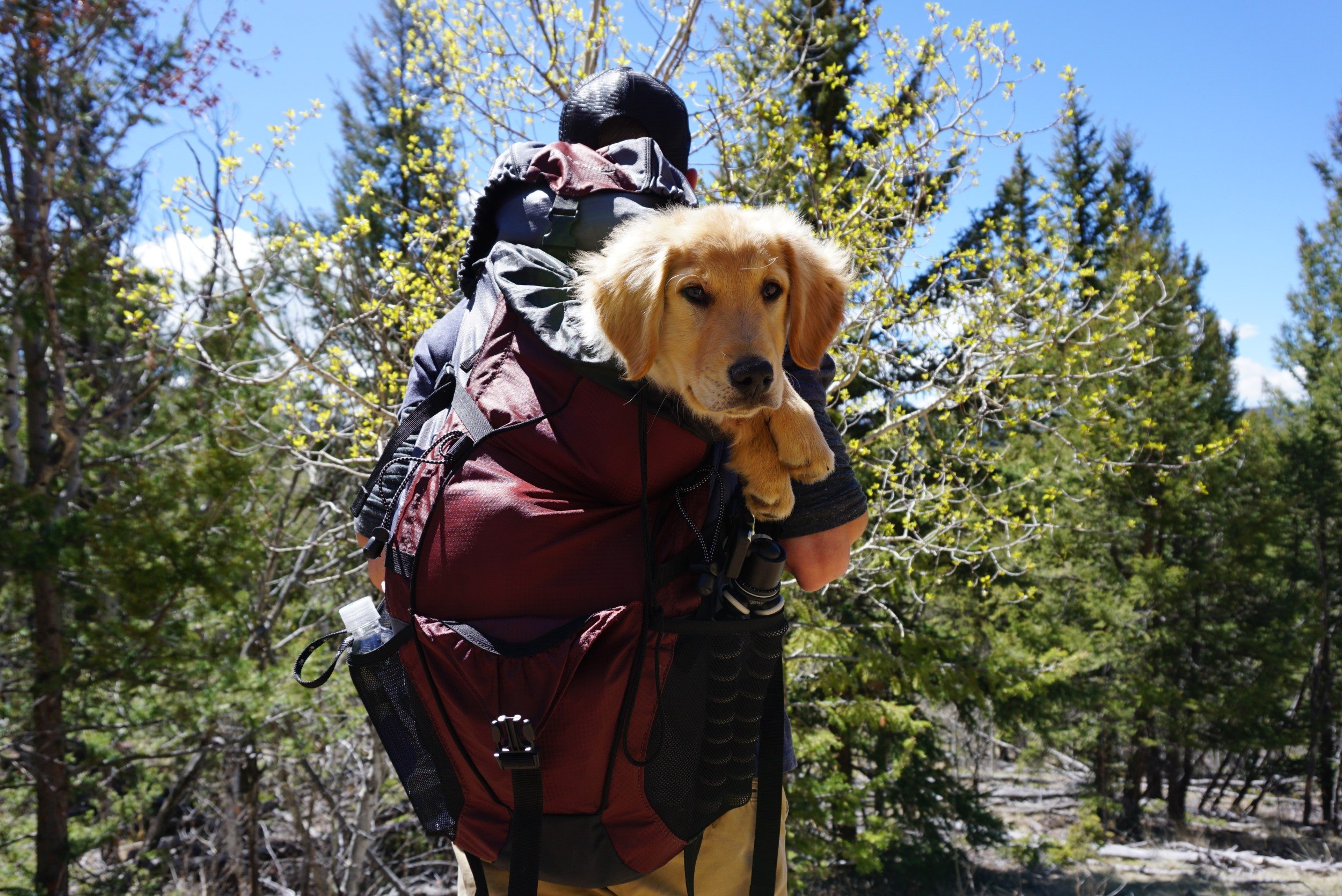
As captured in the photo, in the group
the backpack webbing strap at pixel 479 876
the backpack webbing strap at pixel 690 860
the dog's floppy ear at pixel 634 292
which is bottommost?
the backpack webbing strap at pixel 479 876

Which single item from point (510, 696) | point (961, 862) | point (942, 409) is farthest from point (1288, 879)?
point (510, 696)

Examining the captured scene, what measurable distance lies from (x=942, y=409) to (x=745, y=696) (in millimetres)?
5603

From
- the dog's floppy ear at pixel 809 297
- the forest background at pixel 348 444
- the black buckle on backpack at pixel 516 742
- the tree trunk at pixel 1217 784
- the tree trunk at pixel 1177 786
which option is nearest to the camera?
the black buckle on backpack at pixel 516 742

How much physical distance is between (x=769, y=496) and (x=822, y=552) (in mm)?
180

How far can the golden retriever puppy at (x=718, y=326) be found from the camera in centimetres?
147

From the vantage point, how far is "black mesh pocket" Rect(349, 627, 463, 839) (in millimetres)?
1418

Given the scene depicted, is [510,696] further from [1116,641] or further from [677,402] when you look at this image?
[1116,641]

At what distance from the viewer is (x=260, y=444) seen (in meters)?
Result: 6.32

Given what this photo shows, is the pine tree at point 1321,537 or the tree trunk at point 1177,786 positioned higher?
the pine tree at point 1321,537

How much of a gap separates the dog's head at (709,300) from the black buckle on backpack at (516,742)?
1.94 feet

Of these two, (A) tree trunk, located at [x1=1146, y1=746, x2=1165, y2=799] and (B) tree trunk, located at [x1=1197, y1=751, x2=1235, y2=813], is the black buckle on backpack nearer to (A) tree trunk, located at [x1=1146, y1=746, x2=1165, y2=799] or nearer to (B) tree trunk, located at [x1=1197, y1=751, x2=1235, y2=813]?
(A) tree trunk, located at [x1=1146, y1=746, x2=1165, y2=799]

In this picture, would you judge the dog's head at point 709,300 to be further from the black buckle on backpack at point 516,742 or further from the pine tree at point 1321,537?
the pine tree at point 1321,537

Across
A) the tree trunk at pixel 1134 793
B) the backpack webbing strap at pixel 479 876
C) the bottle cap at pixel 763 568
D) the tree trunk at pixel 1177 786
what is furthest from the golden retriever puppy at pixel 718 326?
the tree trunk at pixel 1177 786

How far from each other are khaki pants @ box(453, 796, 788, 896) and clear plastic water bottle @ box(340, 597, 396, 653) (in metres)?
0.46
